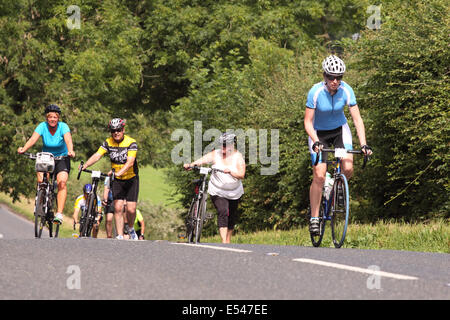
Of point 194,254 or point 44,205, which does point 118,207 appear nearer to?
point 44,205

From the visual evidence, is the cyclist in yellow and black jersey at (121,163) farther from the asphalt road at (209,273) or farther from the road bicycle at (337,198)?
the road bicycle at (337,198)

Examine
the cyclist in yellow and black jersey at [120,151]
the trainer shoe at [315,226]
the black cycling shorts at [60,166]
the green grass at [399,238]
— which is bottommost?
the green grass at [399,238]

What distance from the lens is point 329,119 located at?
32.8 feet

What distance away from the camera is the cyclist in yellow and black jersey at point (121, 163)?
41.9 ft

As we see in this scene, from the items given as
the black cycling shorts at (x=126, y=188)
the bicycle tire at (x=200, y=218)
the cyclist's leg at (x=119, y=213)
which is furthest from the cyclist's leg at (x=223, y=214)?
the cyclist's leg at (x=119, y=213)

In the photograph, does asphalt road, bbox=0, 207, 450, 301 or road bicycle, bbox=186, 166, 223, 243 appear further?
road bicycle, bbox=186, 166, 223, 243

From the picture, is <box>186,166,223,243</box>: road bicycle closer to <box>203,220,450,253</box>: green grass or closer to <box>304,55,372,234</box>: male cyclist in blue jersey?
<box>203,220,450,253</box>: green grass

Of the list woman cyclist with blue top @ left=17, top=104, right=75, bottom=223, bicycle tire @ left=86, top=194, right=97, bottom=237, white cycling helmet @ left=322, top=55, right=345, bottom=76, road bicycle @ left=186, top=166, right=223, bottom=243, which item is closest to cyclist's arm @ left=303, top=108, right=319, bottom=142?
white cycling helmet @ left=322, top=55, right=345, bottom=76

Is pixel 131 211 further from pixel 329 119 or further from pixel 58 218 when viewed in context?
pixel 329 119

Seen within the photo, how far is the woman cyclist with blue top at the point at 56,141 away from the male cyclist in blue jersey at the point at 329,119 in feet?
13.0

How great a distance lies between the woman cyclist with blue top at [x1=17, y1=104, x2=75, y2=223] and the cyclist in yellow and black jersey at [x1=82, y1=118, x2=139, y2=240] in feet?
1.31

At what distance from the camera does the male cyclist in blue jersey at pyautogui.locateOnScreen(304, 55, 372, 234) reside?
9711 millimetres

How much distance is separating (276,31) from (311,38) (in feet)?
12.7
